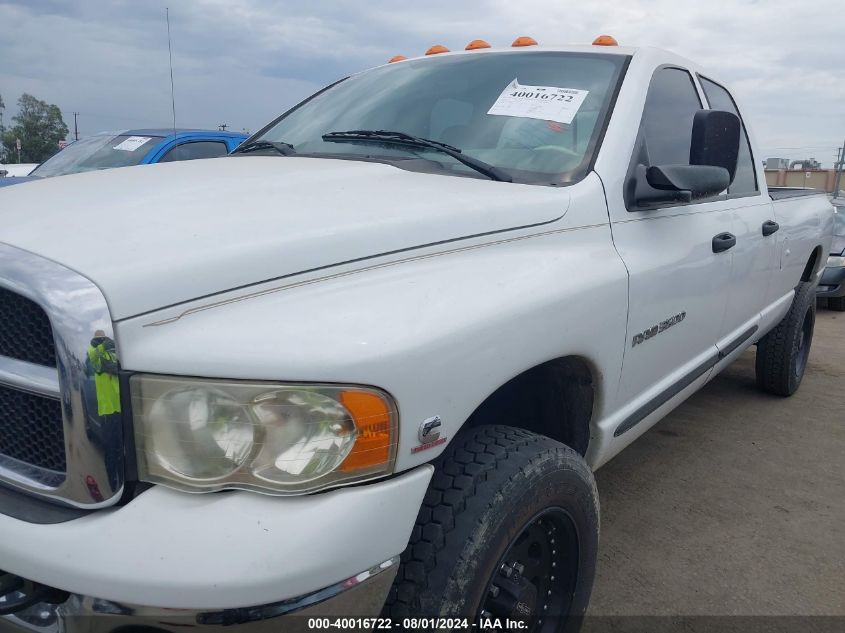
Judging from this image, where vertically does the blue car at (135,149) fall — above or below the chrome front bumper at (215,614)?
above

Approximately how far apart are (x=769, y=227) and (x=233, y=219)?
278cm

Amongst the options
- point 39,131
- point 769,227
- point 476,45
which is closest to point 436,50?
point 476,45

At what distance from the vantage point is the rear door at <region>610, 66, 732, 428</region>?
7.24ft

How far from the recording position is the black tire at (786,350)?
4.35 m

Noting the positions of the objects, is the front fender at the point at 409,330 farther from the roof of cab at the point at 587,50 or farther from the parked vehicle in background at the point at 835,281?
the parked vehicle in background at the point at 835,281

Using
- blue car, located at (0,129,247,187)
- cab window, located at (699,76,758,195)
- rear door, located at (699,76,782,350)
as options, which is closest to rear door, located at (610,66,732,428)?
rear door, located at (699,76,782,350)

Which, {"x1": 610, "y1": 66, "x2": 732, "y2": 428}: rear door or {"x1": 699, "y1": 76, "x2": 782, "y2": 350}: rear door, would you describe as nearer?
{"x1": 610, "y1": 66, "x2": 732, "y2": 428}: rear door

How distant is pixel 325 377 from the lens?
126cm

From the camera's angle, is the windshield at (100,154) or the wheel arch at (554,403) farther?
the windshield at (100,154)

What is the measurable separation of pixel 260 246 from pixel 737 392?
4.21m

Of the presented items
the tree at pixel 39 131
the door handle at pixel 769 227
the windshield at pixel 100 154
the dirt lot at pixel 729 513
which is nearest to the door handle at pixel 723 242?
the door handle at pixel 769 227

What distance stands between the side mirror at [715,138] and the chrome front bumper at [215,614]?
6.05 feet

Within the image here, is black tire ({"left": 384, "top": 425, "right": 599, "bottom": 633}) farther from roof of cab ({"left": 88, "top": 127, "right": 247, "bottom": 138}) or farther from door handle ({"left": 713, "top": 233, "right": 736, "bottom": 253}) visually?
roof of cab ({"left": 88, "top": 127, "right": 247, "bottom": 138})

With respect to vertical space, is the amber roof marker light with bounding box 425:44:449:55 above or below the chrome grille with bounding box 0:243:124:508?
above
